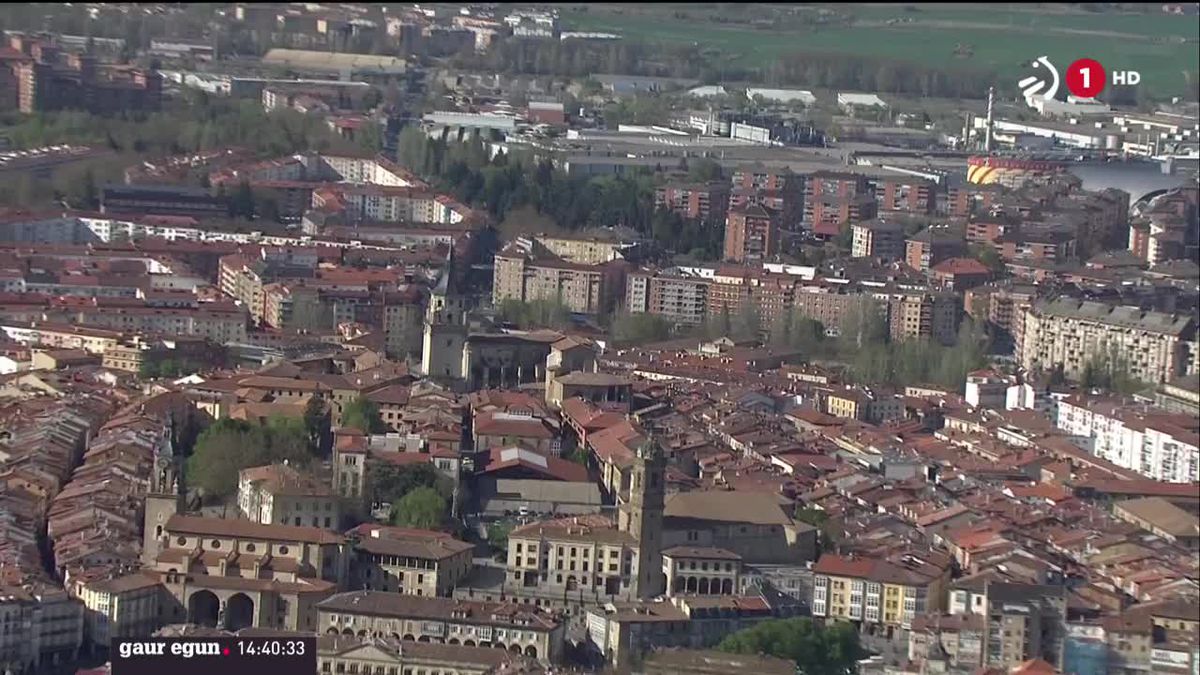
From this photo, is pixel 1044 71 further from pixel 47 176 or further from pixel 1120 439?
pixel 1120 439

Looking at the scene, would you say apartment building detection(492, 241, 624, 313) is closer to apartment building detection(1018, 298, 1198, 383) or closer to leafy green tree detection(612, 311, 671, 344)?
leafy green tree detection(612, 311, 671, 344)

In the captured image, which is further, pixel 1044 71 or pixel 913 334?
pixel 1044 71

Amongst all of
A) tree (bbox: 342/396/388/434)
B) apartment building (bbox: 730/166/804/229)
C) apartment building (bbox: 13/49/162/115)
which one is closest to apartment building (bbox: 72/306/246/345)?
tree (bbox: 342/396/388/434)

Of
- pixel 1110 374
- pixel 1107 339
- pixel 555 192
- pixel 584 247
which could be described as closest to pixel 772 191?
pixel 555 192

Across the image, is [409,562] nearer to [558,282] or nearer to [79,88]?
[558,282]

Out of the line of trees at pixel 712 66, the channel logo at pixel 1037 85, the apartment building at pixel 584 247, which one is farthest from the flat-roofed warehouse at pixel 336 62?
the apartment building at pixel 584 247

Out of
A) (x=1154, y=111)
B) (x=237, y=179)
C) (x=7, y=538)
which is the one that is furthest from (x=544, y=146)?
(x=7, y=538)
